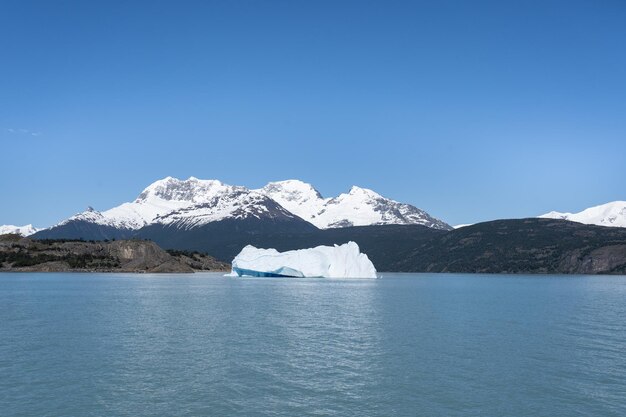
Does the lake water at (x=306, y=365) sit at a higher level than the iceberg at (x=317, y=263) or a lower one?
lower

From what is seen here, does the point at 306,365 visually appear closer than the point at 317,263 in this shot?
Yes

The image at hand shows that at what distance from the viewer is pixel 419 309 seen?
251 feet

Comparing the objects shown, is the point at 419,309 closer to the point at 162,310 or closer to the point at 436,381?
the point at 162,310

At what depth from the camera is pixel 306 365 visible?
35.5m

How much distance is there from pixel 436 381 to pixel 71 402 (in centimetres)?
1886

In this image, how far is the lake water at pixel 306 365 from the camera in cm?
2716

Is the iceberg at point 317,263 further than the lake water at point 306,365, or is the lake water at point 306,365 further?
the iceberg at point 317,263

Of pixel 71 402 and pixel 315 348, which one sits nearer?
pixel 71 402

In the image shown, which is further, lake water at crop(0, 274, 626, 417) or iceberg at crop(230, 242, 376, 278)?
iceberg at crop(230, 242, 376, 278)

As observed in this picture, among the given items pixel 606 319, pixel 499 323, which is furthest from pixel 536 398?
pixel 606 319

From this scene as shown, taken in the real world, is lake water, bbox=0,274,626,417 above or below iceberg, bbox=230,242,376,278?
below

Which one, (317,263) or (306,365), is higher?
(317,263)

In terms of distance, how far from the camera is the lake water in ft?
89.1

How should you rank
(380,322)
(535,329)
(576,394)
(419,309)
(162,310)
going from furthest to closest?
(419,309) < (162,310) < (380,322) < (535,329) < (576,394)
